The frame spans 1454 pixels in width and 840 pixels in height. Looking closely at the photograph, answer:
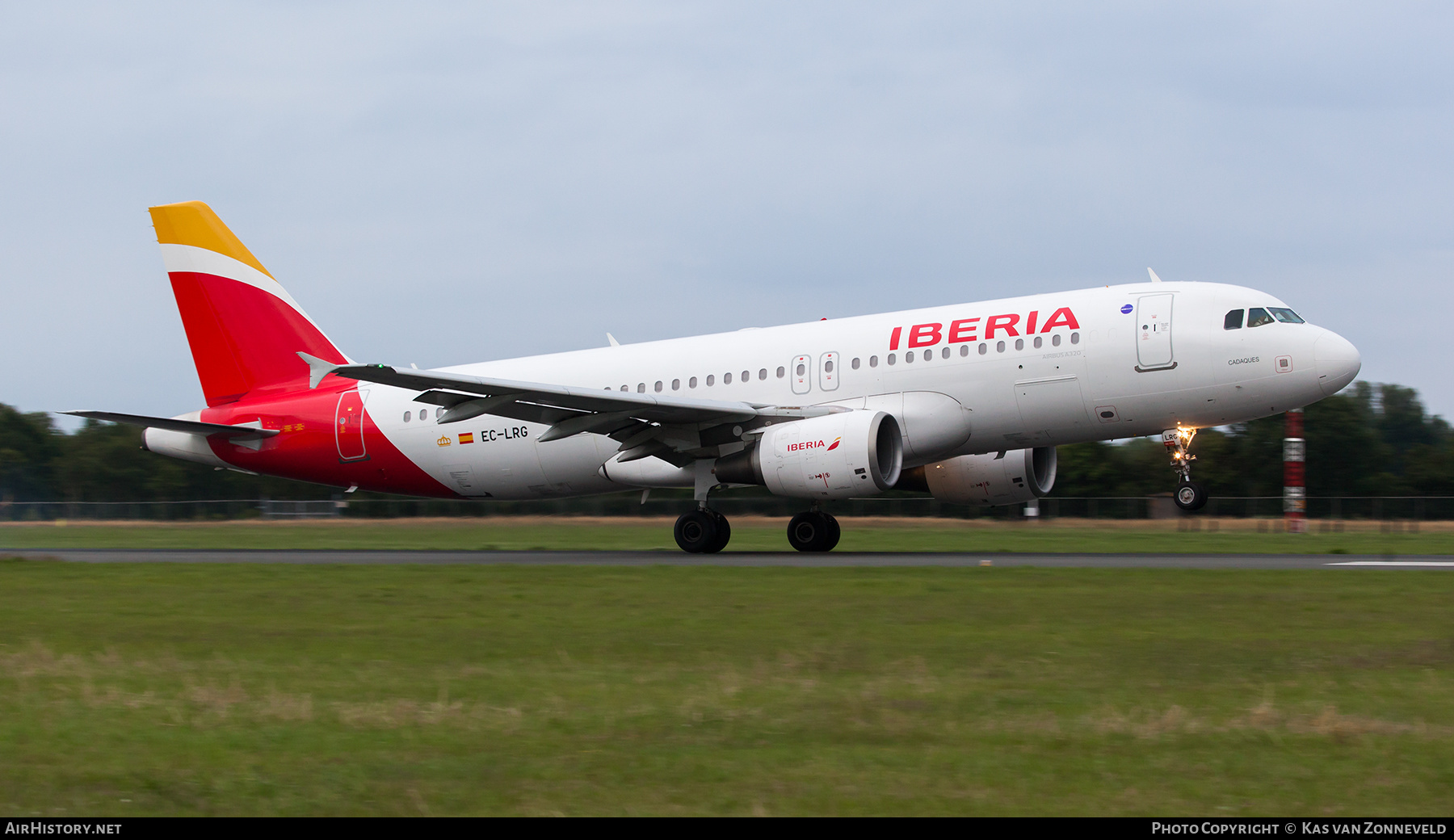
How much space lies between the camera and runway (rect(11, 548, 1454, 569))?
19.6 metres

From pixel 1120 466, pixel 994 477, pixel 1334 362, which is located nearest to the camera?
pixel 1334 362

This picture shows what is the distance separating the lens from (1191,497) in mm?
21359

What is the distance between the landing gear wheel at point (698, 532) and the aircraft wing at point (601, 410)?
3.62 feet

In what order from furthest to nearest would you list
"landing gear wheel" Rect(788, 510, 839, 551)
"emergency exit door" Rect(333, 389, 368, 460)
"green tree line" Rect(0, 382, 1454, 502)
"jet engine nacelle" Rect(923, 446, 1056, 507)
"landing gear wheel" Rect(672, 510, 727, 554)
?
"green tree line" Rect(0, 382, 1454, 502) < "emergency exit door" Rect(333, 389, 368, 460) < "landing gear wheel" Rect(788, 510, 839, 551) < "jet engine nacelle" Rect(923, 446, 1056, 507) < "landing gear wheel" Rect(672, 510, 727, 554)

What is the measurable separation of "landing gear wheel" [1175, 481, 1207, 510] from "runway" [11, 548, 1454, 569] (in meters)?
0.85

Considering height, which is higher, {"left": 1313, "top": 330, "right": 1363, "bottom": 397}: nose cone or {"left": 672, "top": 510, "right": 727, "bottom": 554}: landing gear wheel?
{"left": 1313, "top": 330, "right": 1363, "bottom": 397}: nose cone

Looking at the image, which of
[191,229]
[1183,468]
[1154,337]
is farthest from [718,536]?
[191,229]

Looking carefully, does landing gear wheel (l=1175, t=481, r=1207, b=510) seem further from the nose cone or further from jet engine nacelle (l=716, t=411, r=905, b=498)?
jet engine nacelle (l=716, t=411, r=905, b=498)

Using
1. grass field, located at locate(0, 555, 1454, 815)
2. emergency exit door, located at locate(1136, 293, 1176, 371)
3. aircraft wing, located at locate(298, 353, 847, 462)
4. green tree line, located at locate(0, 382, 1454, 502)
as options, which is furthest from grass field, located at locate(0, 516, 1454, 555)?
green tree line, located at locate(0, 382, 1454, 502)

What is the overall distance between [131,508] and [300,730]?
151ft

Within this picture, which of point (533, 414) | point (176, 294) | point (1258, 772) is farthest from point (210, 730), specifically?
point (176, 294)

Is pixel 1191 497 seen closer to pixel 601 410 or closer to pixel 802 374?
pixel 802 374

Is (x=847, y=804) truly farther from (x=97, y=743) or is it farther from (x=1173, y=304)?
(x=1173, y=304)

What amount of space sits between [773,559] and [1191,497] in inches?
271
